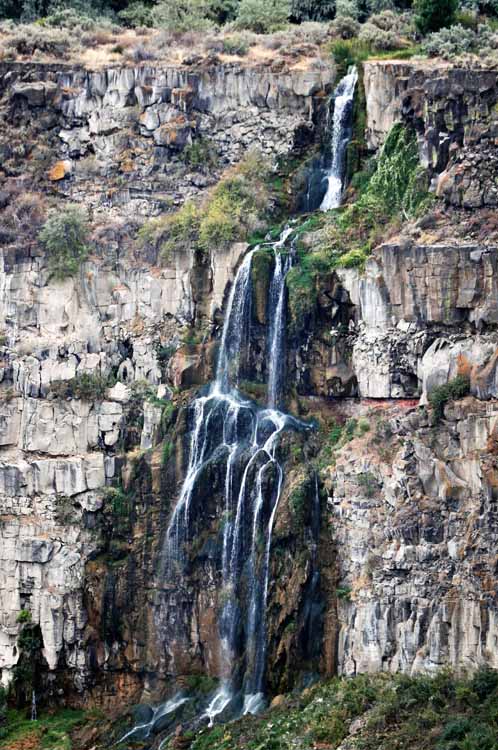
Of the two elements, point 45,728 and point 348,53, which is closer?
point 45,728

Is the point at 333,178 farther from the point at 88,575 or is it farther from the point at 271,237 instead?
the point at 88,575

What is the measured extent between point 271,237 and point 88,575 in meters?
13.2

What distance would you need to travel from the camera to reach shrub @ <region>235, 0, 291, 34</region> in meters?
65.1

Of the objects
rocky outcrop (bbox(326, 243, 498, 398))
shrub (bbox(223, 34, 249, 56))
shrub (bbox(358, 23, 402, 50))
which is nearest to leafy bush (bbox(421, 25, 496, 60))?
shrub (bbox(358, 23, 402, 50))

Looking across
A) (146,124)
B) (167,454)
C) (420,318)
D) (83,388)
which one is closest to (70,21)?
(146,124)

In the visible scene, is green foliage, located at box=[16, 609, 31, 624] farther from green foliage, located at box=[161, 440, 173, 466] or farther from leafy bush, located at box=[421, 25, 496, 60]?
leafy bush, located at box=[421, 25, 496, 60]

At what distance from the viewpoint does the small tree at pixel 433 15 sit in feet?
204

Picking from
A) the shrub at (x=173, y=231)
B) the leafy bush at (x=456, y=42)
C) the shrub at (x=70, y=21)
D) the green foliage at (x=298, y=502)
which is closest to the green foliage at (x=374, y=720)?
the green foliage at (x=298, y=502)

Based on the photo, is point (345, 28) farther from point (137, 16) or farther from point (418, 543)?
point (418, 543)

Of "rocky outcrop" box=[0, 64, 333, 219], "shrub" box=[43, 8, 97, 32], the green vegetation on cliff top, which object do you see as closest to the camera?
the green vegetation on cliff top

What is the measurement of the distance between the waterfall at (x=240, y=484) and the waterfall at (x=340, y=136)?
3729 mm

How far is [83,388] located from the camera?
2164 inches

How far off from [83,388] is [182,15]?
63.6ft

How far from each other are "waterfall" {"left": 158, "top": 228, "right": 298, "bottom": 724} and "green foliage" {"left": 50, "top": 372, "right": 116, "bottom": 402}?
144 inches
